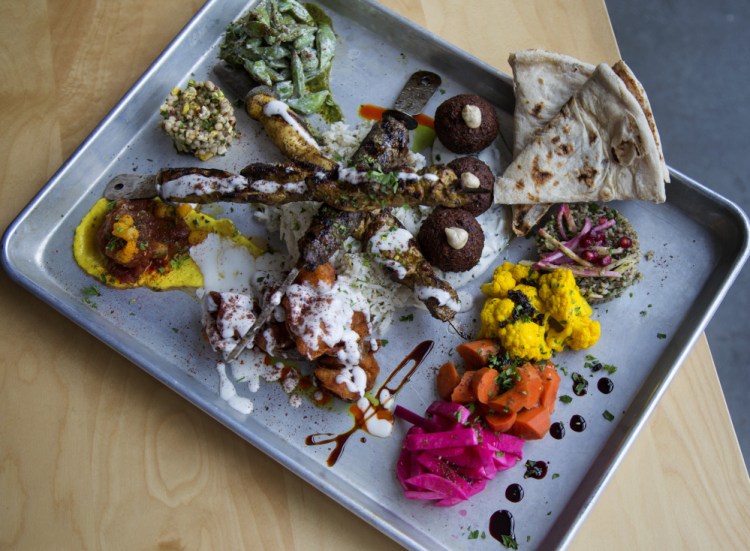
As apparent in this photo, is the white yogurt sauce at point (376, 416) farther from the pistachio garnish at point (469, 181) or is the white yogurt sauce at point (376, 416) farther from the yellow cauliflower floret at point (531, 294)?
the pistachio garnish at point (469, 181)

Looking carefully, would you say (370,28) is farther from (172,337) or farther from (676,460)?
(676,460)

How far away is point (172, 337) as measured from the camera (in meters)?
3.71

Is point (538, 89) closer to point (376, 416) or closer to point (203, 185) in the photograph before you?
point (203, 185)

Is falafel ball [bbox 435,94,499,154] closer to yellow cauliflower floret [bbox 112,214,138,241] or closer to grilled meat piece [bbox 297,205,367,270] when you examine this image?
grilled meat piece [bbox 297,205,367,270]

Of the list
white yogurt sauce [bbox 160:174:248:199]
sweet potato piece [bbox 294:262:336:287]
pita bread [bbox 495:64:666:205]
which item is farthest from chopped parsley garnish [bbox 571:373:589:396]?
white yogurt sauce [bbox 160:174:248:199]

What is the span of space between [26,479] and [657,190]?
381 cm

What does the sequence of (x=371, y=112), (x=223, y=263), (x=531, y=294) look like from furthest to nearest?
(x=371, y=112) → (x=223, y=263) → (x=531, y=294)

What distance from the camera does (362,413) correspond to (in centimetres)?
360

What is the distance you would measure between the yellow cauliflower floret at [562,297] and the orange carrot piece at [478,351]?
361mm

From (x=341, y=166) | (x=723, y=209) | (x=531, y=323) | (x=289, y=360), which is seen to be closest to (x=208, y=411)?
(x=289, y=360)

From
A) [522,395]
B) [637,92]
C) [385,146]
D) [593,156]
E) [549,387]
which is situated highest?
[637,92]

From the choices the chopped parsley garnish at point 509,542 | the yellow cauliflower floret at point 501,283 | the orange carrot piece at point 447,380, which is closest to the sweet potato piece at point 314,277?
the orange carrot piece at point 447,380

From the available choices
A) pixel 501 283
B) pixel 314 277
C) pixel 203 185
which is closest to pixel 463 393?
pixel 501 283

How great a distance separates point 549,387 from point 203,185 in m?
2.16
